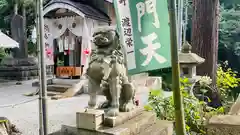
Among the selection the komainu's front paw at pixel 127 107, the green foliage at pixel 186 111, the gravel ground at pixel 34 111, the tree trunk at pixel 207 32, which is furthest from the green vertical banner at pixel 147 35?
the tree trunk at pixel 207 32

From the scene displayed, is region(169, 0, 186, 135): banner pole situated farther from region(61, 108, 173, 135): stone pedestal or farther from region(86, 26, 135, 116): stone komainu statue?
region(86, 26, 135, 116): stone komainu statue

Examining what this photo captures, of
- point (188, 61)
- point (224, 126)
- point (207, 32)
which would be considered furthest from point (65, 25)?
point (224, 126)

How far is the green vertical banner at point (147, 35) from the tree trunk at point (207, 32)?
171 inches

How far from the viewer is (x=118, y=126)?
8.82 ft

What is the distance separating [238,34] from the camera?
47.6 feet

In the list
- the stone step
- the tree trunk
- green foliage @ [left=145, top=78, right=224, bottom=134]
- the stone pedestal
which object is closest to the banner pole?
the stone pedestal

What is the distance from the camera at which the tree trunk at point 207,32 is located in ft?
22.1

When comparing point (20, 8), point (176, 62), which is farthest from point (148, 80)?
point (20, 8)

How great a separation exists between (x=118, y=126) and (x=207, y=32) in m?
5.02

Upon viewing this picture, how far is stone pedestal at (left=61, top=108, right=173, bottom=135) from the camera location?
2.56 metres

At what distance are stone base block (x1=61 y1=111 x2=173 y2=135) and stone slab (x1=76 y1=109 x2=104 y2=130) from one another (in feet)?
0.11

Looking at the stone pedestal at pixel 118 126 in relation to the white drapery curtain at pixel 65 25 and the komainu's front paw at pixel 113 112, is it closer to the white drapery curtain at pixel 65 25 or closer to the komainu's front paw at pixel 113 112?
the komainu's front paw at pixel 113 112

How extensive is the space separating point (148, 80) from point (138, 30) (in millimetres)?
6962

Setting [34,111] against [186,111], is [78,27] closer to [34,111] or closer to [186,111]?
[34,111]
